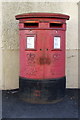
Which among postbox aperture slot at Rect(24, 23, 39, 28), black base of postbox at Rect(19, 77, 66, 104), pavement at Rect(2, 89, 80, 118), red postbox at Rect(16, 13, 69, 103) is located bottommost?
pavement at Rect(2, 89, 80, 118)

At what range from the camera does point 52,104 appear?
15.6ft

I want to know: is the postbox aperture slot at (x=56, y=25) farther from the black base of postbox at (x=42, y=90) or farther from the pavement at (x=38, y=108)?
the pavement at (x=38, y=108)

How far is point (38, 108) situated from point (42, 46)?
131 cm

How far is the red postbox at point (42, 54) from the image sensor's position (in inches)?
181

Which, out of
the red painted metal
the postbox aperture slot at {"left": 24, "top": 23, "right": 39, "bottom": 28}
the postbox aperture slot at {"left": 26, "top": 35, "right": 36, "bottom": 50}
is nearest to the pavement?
the red painted metal

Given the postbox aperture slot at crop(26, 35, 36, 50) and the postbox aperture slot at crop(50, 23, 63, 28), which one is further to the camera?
the postbox aperture slot at crop(50, 23, 63, 28)

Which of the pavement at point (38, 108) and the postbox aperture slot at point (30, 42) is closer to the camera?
the pavement at point (38, 108)

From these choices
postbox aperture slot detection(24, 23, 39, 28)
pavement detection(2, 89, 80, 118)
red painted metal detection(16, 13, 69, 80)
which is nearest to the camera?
pavement detection(2, 89, 80, 118)

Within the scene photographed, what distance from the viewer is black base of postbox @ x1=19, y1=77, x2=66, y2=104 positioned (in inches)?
184

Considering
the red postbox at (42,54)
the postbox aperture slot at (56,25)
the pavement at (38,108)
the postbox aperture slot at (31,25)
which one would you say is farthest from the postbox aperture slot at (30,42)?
the pavement at (38,108)

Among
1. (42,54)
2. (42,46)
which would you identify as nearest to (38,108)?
(42,54)

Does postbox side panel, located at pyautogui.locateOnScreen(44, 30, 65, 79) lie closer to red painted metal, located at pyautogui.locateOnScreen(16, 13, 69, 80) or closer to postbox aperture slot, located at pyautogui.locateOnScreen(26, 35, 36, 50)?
red painted metal, located at pyautogui.locateOnScreen(16, 13, 69, 80)

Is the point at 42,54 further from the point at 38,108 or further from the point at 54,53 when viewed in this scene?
the point at 38,108

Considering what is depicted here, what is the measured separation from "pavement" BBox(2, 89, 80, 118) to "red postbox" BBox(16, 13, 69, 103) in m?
0.19
